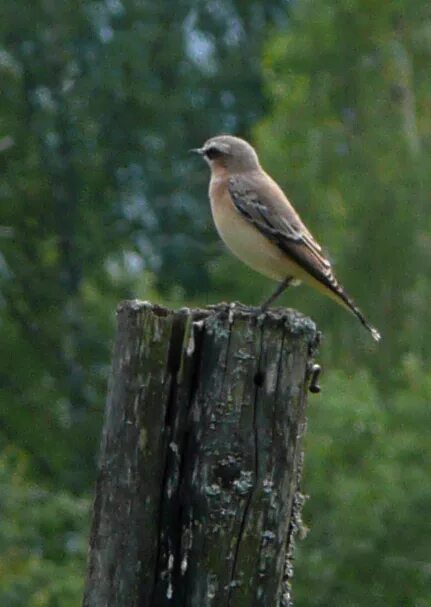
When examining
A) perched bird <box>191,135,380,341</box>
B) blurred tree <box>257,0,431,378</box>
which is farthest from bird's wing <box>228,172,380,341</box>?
blurred tree <box>257,0,431,378</box>

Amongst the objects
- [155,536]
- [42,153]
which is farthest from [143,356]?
[42,153]

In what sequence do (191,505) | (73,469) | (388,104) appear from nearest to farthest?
(191,505)
(388,104)
(73,469)

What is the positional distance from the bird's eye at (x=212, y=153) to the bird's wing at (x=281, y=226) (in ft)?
1.58

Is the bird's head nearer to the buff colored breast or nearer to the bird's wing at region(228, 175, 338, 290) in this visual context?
the bird's wing at region(228, 175, 338, 290)

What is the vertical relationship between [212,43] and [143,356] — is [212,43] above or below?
above

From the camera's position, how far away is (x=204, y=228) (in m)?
32.4

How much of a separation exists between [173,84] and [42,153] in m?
3.15

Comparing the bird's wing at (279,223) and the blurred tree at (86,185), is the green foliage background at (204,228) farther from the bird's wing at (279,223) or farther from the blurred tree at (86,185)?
the bird's wing at (279,223)

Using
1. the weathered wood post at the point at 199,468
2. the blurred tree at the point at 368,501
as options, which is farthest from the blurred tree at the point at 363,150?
the weathered wood post at the point at 199,468

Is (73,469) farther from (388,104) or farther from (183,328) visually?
(183,328)

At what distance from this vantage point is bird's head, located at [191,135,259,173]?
9586 millimetres

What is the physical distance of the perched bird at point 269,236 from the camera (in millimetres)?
8711

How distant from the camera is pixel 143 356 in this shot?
533 centimetres

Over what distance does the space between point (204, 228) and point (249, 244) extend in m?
23.6
